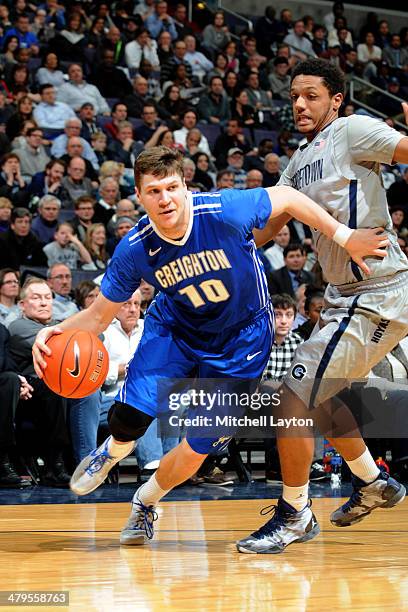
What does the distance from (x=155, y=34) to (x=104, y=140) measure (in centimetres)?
427

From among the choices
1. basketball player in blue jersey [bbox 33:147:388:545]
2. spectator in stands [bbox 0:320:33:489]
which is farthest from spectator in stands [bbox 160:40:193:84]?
basketball player in blue jersey [bbox 33:147:388:545]

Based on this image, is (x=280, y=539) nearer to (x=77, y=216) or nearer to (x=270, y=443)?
(x=270, y=443)

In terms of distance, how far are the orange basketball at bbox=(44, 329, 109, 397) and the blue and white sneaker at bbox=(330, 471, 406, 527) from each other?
1272 mm

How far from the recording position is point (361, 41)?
18266mm

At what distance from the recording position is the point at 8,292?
729cm

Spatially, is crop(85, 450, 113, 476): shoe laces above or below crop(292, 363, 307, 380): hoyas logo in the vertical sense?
below

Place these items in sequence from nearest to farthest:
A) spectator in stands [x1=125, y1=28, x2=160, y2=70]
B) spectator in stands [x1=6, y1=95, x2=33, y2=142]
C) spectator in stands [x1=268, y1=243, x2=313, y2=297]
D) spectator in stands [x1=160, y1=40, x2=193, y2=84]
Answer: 1. spectator in stands [x1=268, y1=243, x2=313, y2=297]
2. spectator in stands [x1=6, y1=95, x2=33, y2=142]
3. spectator in stands [x1=125, y1=28, x2=160, y2=70]
4. spectator in stands [x1=160, y1=40, x2=193, y2=84]

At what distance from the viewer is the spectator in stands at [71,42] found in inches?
506

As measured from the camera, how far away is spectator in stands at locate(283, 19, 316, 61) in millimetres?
16688

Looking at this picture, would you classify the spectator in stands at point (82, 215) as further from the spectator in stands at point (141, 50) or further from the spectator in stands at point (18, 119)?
the spectator in stands at point (141, 50)

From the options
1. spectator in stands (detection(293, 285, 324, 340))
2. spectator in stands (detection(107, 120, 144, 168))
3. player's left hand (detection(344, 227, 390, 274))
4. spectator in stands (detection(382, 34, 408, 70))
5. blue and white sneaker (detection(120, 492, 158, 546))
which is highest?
player's left hand (detection(344, 227, 390, 274))

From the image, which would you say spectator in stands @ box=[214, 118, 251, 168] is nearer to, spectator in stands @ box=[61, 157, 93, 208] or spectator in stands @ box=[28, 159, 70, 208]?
spectator in stands @ box=[61, 157, 93, 208]

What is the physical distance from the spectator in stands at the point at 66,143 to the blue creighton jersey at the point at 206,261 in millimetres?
6918

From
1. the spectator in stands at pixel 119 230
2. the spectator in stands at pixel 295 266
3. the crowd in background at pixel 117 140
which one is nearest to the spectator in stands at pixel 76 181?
the crowd in background at pixel 117 140
